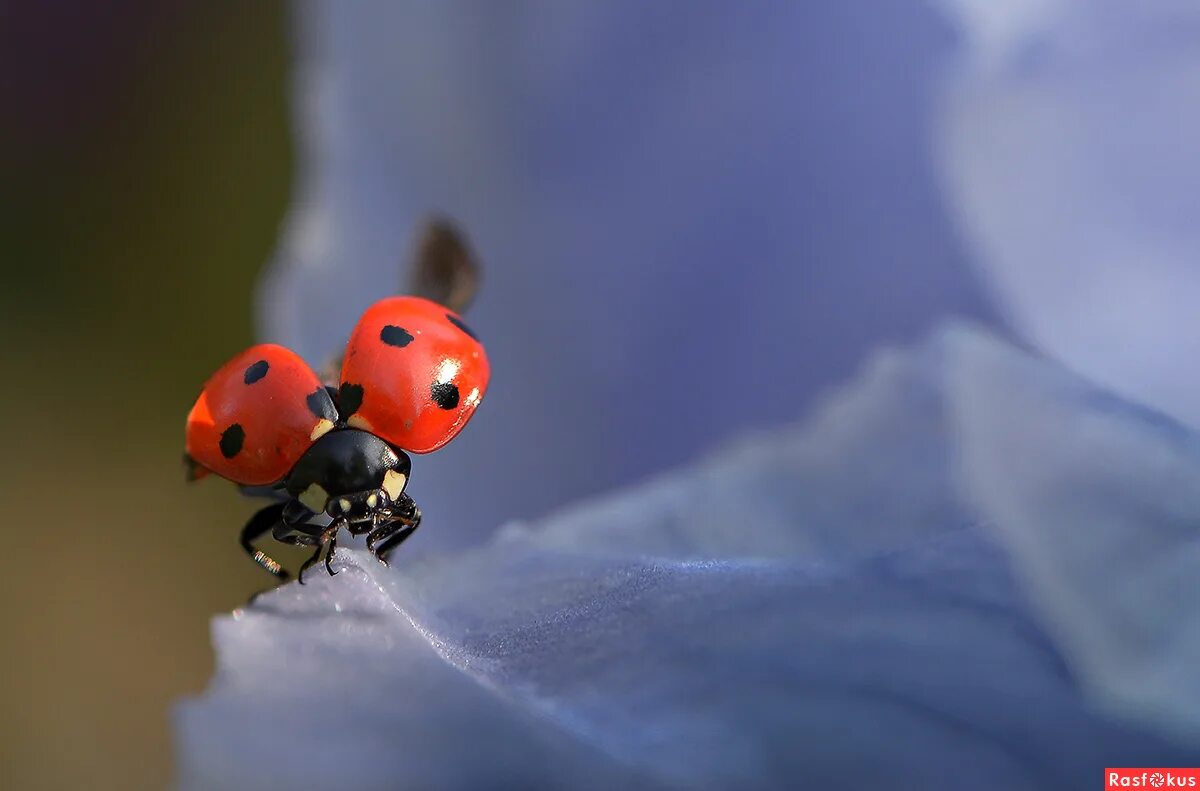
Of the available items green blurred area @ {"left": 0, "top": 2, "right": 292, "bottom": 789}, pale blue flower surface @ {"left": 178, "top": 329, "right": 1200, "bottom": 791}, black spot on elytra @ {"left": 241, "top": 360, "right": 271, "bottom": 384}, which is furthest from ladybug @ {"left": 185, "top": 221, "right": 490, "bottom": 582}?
green blurred area @ {"left": 0, "top": 2, "right": 292, "bottom": 789}

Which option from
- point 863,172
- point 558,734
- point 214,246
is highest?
point 214,246

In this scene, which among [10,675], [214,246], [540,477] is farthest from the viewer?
[214,246]

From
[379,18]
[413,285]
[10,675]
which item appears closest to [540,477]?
[413,285]

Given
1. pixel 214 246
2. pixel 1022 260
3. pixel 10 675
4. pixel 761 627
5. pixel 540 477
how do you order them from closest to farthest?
pixel 761 627 → pixel 1022 260 → pixel 540 477 → pixel 10 675 → pixel 214 246

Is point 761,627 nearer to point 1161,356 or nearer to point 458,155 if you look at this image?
point 1161,356

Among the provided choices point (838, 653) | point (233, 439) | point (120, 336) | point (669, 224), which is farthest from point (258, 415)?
point (120, 336)

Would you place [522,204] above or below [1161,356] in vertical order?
above
